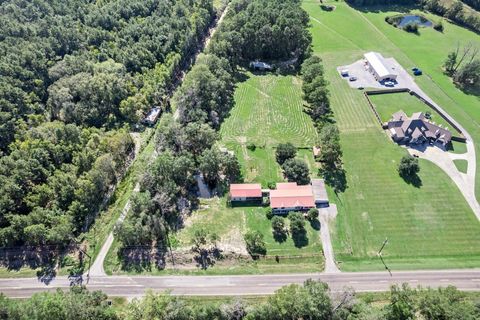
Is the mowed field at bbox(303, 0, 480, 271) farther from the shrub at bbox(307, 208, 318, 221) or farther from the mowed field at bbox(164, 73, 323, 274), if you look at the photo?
the mowed field at bbox(164, 73, 323, 274)

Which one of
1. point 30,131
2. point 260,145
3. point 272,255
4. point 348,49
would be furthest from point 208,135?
point 348,49

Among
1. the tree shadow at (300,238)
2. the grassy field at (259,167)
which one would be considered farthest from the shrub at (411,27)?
the tree shadow at (300,238)

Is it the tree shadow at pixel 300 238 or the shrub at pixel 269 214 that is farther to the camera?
the shrub at pixel 269 214

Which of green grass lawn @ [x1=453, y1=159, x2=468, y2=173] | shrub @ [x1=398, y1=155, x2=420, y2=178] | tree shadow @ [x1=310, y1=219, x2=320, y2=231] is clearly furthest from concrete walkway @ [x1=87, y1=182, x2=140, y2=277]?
green grass lawn @ [x1=453, y1=159, x2=468, y2=173]

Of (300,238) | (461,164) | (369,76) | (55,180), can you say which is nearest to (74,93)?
(55,180)

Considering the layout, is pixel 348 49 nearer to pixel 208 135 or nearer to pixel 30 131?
pixel 208 135

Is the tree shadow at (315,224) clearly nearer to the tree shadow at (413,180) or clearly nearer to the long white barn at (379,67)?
the tree shadow at (413,180)

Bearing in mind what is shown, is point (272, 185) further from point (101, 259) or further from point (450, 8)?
point (450, 8)
